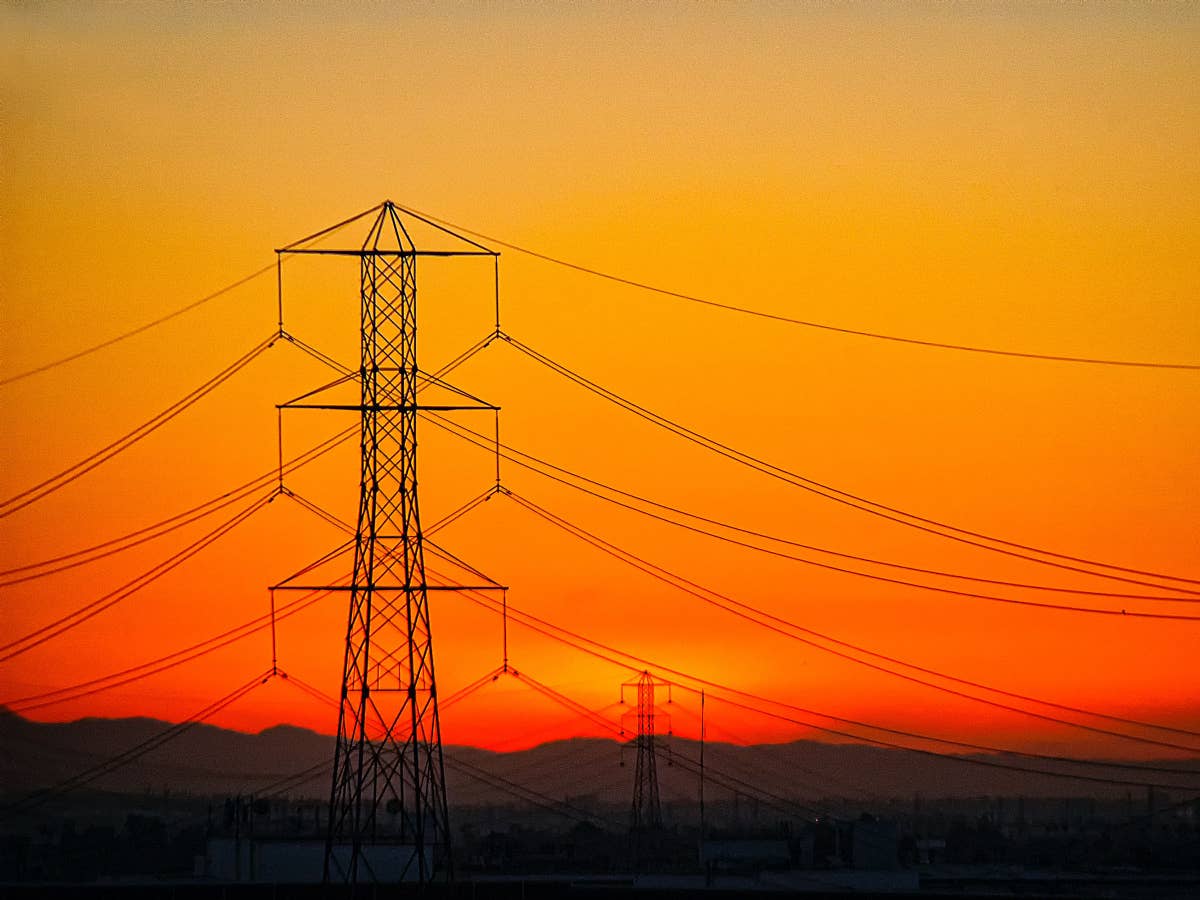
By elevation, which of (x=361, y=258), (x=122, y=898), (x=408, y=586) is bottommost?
(x=122, y=898)

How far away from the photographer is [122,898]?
398ft

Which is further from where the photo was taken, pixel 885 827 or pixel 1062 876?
pixel 885 827

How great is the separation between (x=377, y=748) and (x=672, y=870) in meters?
90.2

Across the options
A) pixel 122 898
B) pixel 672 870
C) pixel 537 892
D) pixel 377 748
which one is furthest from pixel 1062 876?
pixel 377 748

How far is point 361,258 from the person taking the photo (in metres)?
84.6

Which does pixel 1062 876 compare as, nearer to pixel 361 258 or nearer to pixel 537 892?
pixel 537 892

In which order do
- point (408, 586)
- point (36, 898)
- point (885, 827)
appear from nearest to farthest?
point (408, 586)
point (36, 898)
point (885, 827)

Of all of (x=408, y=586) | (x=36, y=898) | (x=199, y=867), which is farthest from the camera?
(x=199, y=867)

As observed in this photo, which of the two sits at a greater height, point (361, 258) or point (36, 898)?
point (361, 258)

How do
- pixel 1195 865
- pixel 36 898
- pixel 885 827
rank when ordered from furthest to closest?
pixel 1195 865 < pixel 885 827 < pixel 36 898

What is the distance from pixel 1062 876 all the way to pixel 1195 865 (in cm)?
3484

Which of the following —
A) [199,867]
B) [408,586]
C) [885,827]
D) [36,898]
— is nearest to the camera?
[408,586]

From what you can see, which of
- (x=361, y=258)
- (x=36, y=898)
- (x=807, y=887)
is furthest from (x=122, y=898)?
(x=361, y=258)

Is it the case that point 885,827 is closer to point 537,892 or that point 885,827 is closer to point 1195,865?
point 1195,865
